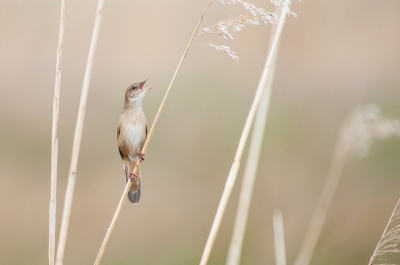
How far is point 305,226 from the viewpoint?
7.72 ft

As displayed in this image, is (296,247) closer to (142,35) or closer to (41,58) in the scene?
(142,35)

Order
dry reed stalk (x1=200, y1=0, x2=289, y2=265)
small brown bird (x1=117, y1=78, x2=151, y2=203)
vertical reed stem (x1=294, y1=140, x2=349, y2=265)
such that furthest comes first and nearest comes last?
small brown bird (x1=117, y1=78, x2=151, y2=203) → vertical reed stem (x1=294, y1=140, x2=349, y2=265) → dry reed stalk (x1=200, y1=0, x2=289, y2=265)

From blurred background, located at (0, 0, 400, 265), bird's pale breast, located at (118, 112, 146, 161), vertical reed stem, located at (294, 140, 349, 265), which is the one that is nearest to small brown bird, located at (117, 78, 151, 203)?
bird's pale breast, located at (118, 112, 146, 161)

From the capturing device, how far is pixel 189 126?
254cm

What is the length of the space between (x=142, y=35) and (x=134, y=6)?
21 cm

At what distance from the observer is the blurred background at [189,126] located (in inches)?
93.5

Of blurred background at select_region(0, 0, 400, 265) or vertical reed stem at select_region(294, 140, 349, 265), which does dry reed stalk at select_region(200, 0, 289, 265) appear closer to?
vertical reed stem at select_region(294, 140, 349, 265)

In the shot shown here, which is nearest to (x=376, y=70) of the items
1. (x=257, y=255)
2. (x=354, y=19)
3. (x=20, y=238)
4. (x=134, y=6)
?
(x=354, y=19)

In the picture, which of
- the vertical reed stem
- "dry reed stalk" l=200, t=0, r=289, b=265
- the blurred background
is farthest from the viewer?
the blurred background

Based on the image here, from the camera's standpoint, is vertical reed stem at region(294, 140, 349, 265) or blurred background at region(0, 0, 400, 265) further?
blurred background at region(0, 0, 400, 265)

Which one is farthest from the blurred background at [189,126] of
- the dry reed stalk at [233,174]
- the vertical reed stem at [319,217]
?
the dry reed stalk at [233,174]

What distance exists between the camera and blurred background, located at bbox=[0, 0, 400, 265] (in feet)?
7.79

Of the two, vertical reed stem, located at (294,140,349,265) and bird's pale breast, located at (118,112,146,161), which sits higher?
bird's pale breast, located at (118,112,146,161)

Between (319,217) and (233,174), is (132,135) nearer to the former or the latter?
(319,217)
